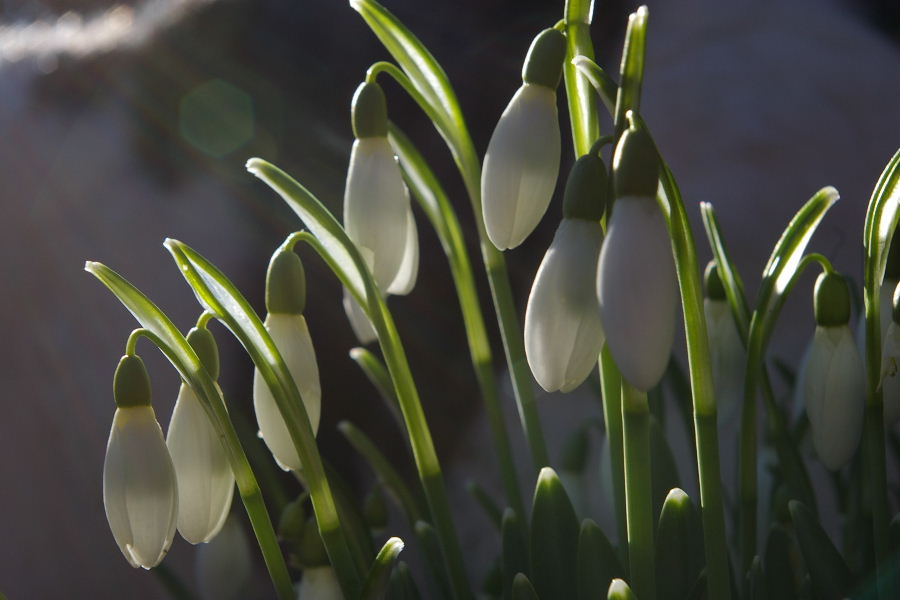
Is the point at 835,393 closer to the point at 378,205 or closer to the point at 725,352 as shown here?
the point at 725,352

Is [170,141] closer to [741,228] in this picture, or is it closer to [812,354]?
[741,228]

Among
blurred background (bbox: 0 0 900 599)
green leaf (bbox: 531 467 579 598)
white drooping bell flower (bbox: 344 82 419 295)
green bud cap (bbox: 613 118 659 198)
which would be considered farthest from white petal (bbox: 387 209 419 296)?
blurred background (bbox: 0 0 900 599)

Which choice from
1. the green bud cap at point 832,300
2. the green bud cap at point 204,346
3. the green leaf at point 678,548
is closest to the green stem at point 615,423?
the green leaf at point 678,548

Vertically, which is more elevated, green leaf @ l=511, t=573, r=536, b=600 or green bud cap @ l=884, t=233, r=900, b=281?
green bud cap @ l=884, t=233, r=900, b=281

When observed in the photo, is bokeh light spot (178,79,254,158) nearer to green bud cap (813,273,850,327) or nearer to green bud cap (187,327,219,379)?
green bud cap (187,327,219,379)

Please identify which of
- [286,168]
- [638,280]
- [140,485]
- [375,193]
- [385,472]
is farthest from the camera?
[286,168]

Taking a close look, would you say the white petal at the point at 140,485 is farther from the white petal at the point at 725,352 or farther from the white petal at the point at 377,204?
the white petal at the point at 725,352

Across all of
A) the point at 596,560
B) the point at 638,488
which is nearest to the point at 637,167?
the point at 638,488
